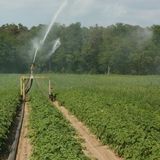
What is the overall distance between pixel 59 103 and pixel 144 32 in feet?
Answer: 276

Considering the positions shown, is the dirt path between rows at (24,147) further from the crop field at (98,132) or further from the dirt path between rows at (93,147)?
the dirt path between rows at (93,147)

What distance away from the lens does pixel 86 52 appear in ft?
315

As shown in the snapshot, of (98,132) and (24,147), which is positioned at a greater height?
(98,132)

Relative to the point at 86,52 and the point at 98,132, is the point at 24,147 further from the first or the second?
the point at 86,52

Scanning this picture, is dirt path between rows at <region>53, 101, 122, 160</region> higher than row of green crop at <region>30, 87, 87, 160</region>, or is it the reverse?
row of green crop at <region>30, 87, 87, 160</region>

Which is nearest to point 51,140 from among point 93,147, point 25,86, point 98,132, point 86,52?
point 93,147

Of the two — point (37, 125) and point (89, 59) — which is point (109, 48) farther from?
point (37, 125)

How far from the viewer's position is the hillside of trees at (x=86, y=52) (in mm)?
91875

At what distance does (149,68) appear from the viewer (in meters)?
96.2

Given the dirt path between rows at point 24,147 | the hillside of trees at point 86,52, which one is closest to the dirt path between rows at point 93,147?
the dirt path between rows at point 24,147

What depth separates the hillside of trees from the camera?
301 ft

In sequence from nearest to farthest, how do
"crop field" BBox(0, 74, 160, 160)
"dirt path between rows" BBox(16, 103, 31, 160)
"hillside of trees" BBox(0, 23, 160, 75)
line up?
1. "crop field" BBox(0, 74, 160, 160)
2. "dirt path between rows" BBox(16, 103, 31, 160)
3. "hillside of trees" BBox(0, 23, 160, 75)

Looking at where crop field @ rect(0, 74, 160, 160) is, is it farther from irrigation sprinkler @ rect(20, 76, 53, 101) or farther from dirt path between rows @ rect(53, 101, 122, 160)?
irrigation sprinkler @ rect(20, 76, 53, 101)

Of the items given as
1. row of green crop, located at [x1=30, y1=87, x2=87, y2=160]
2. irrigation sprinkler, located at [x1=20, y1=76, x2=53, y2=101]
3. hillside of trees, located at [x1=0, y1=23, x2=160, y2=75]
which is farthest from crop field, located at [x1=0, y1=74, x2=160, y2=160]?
hillside of trees, located at [x1=0, y1=23, x2=160, y2=75]
